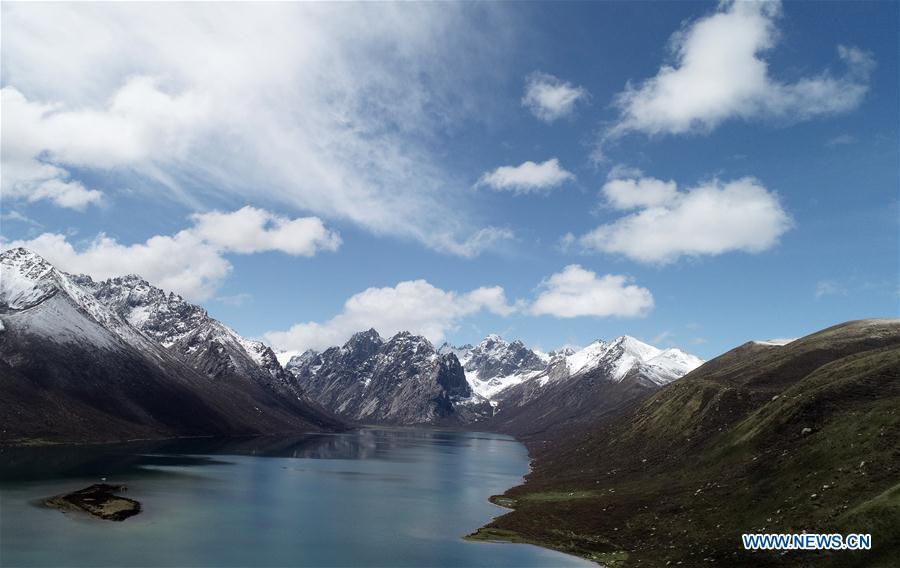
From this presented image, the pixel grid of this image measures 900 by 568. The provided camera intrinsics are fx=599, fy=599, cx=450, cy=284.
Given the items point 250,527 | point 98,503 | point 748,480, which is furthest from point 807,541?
point 98,503

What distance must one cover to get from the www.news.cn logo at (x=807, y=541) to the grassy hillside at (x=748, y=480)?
125 cm

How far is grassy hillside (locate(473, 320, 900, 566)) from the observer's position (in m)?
82.1

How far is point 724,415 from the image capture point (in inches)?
6393

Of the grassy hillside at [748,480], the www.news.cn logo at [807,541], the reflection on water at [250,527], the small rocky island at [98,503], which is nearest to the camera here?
the www.news.cn logo at [807,541]

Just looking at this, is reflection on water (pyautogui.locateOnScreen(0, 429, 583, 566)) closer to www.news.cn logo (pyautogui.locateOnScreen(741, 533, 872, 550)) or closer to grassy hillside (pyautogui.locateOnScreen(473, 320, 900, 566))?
grassy hillside (pyautogui.locateOnScreen(473, 320, 900, 566))

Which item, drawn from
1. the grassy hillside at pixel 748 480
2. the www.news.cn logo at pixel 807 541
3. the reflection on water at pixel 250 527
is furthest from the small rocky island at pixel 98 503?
the www.news.cn logo at pixel 807 541

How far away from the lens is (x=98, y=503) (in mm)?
127438

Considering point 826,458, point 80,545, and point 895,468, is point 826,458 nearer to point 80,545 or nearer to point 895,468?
point 895,468

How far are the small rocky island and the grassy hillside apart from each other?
2950 inches

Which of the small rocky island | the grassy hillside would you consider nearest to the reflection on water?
the small rocky island

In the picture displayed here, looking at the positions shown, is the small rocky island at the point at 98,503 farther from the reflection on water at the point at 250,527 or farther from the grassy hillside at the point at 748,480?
the grassy hillside at the point at 748,480

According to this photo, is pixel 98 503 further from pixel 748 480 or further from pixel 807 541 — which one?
pixel 807 541

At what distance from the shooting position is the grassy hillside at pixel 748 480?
82.1 meters

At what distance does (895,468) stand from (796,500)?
13.8 meters
